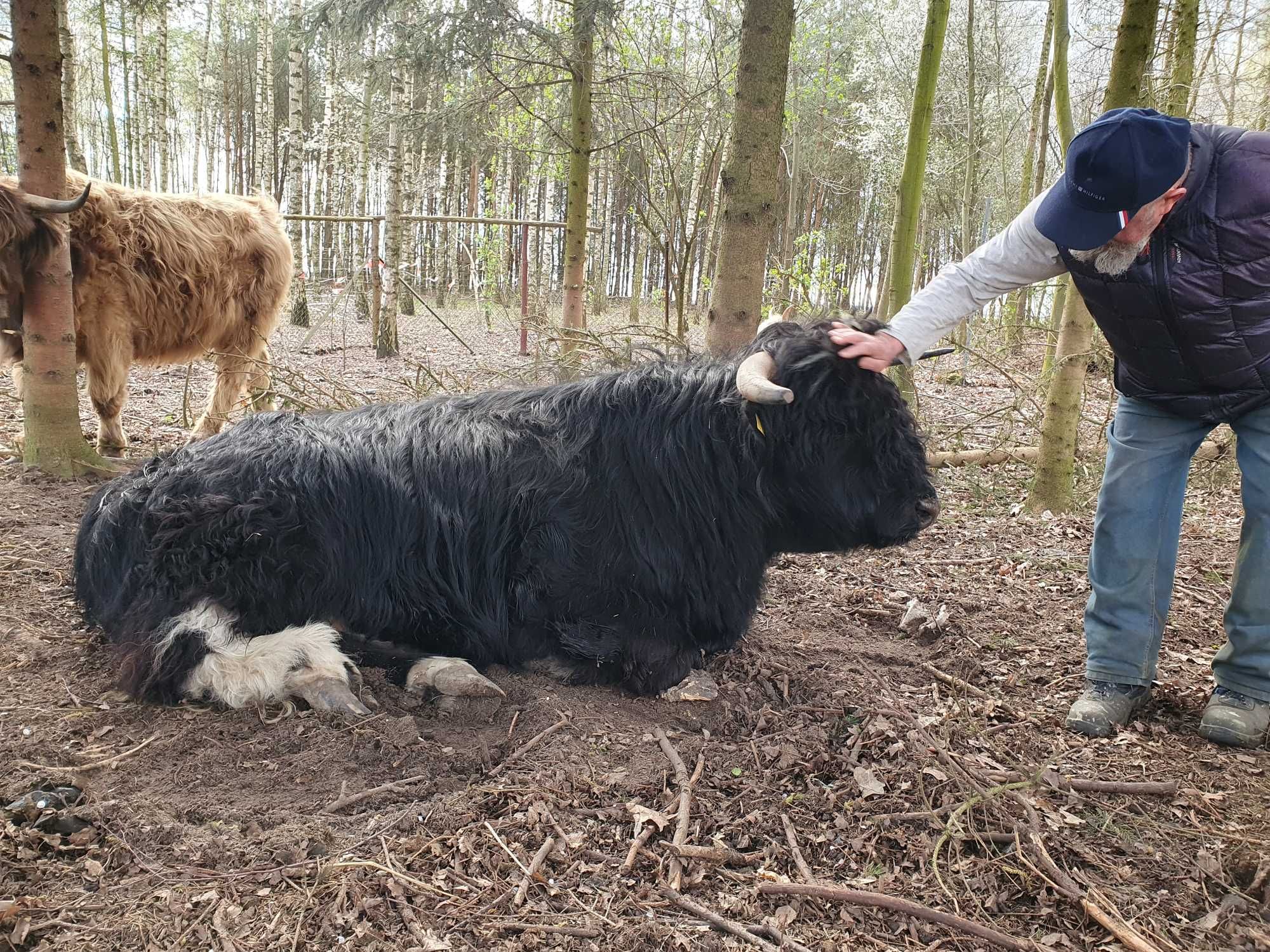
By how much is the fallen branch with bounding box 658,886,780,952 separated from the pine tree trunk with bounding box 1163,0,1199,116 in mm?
7144

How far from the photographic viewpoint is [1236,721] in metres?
2.94

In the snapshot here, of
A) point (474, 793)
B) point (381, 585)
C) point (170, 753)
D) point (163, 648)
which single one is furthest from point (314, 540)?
point (474, 793)

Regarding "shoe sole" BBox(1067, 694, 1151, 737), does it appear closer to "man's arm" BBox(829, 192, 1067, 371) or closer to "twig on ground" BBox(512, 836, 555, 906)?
"man's arm" BBox(829, 192, 1067, 371)

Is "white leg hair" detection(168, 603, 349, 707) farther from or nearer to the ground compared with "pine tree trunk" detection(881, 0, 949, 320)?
nearer to the ground

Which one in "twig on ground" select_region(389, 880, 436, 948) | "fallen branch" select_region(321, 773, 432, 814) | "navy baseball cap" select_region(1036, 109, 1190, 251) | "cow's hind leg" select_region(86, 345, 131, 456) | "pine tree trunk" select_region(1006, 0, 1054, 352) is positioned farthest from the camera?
"pine tree trunk" select_region(1006, 0, 1054, 352)

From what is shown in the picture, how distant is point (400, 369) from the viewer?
11914mm

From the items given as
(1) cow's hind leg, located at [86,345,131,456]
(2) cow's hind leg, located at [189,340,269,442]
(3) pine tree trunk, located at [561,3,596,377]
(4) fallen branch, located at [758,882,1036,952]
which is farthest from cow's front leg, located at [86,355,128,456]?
(4) fallen branch, located at [758,882,1036,952]

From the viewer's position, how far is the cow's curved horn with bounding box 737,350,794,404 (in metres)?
2.96

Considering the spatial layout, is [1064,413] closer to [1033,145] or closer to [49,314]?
[49,314]

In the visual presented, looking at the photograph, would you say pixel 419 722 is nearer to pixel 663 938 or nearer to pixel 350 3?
pixel 663 938

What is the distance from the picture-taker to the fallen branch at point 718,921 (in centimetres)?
198

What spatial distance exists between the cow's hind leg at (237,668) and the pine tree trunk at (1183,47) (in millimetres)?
7225

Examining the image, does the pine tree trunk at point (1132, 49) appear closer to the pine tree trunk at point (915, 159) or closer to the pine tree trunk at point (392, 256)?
the pine tree trunk at point (915, 159)

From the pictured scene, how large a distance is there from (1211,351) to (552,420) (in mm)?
2355
